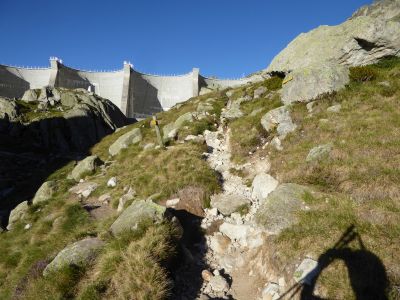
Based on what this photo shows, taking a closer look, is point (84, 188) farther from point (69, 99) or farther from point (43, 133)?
point (69, 99)

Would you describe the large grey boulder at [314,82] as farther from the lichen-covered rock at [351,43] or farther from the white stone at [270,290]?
the white stone at [270,290]

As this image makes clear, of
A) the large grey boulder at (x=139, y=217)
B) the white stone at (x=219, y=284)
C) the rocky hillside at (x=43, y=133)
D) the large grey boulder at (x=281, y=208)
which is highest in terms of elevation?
the rocky hillside at (x=43, y=133)

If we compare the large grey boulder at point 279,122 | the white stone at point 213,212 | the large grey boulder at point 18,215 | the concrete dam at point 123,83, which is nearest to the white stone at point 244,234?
the white stone at point 213,212

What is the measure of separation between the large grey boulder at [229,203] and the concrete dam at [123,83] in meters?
61.8

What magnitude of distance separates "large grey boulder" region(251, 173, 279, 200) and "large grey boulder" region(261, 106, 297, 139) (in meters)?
3.95

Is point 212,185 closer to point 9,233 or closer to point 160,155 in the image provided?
point 160,155

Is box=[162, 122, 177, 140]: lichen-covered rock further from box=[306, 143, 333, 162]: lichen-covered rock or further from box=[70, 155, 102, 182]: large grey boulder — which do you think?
box=[306, 143, 333, 162]: lichen-covered rock

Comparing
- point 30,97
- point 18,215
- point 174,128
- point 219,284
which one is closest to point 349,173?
point 219,284

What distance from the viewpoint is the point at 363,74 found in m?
19.0

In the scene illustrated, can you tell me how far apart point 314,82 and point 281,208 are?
11967mm

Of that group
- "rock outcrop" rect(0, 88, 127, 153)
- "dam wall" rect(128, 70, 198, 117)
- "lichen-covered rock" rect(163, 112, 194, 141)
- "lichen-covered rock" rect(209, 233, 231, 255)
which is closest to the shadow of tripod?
"lichen-covered rock" rect(209, 233, 231, 255)

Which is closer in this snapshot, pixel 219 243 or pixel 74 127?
pixel 219 243

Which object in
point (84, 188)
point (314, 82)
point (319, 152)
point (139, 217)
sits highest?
point (314, 82)

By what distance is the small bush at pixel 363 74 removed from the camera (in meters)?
18.9
